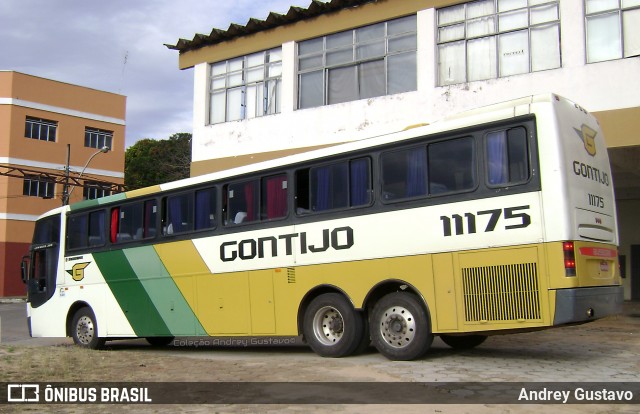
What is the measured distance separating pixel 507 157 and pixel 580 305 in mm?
2094

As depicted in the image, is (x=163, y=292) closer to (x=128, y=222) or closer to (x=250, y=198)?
(x=128, y=222)

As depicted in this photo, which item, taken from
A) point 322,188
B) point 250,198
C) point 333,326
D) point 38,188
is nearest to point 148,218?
point 250,198

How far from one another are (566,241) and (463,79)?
9.41 metres

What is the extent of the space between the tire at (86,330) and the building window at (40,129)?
1202 inches

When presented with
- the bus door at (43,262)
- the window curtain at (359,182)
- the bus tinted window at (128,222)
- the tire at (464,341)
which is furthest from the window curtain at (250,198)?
the bus door at (43,262)

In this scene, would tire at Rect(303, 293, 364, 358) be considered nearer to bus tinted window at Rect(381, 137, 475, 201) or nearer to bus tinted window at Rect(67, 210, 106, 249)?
bus tinted window at Rect(381, 137, 475, 201)

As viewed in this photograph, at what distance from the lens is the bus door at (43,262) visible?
609 inches

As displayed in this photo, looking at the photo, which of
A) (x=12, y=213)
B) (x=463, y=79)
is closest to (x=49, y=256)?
(x=463, y=79)

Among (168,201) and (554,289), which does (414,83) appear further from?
(554,289)

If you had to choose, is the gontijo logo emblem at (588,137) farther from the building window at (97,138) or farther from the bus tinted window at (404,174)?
the building window at (97,138)

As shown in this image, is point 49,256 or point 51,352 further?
point 49,256

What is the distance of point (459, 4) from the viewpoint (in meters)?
16.9

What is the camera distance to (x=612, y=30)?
48.4ft

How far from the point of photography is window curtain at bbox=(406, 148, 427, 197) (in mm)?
9523
